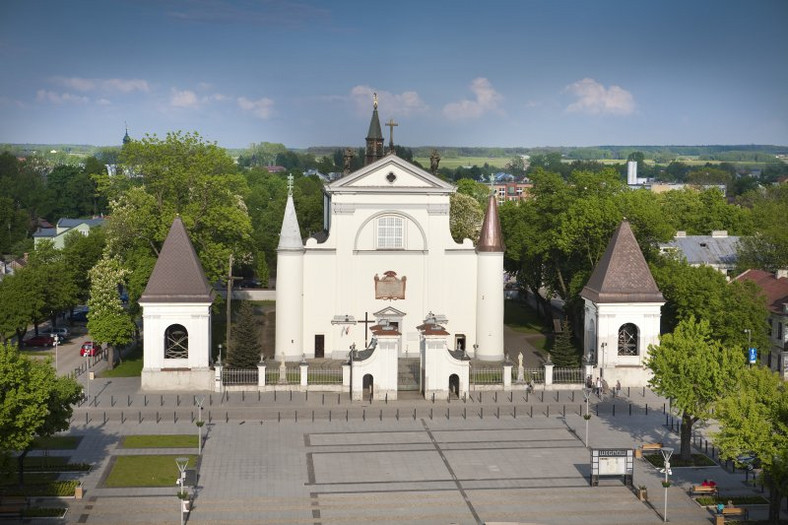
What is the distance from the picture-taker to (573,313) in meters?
78.9

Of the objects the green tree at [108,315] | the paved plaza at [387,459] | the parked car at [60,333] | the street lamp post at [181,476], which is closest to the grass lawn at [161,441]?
the paved plaza at [387,459]

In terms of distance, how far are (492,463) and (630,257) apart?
2248 cm

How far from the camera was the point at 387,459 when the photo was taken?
49.8 meters

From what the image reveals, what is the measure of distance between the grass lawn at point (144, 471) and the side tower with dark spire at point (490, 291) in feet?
88.5

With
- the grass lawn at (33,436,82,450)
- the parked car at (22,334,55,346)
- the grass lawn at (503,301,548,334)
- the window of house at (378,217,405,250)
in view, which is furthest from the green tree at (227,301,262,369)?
the grass lawn at (503,301,548,334)

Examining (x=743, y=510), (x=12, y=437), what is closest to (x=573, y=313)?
(x=743, y=510)

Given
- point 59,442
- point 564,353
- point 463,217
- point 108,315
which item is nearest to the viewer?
point 59,442

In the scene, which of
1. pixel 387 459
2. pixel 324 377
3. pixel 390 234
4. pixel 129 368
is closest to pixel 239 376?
pixel 324 377

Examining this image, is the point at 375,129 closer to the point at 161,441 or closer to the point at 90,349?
the point at 90,349

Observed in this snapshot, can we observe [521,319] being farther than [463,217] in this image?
No

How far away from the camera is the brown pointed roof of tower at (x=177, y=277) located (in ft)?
208

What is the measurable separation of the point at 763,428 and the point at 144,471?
999 inches

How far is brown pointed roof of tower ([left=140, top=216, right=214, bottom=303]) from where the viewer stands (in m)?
63.5

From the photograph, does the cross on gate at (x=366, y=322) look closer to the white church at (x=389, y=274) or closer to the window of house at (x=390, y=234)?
the white church at (x=389, y=274)
